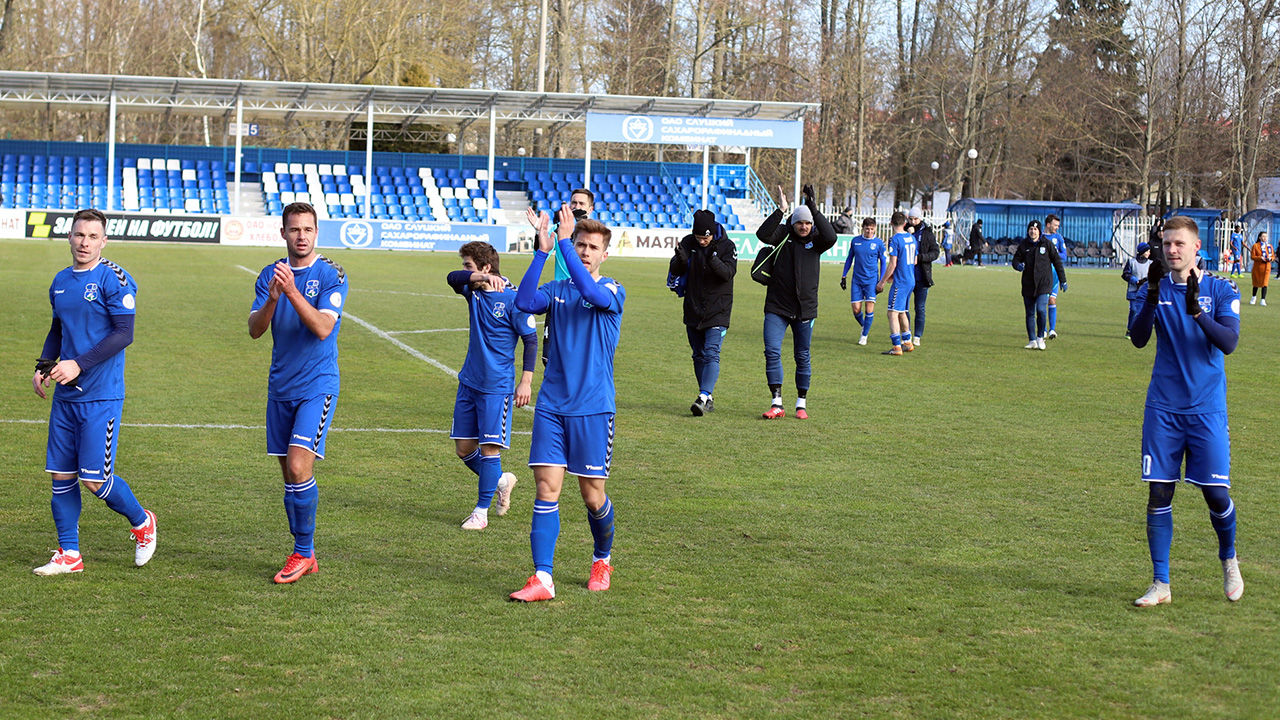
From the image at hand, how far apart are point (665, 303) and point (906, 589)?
1814 centimetres

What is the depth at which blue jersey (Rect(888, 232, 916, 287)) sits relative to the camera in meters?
17.3

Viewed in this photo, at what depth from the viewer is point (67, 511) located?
6.21 metres

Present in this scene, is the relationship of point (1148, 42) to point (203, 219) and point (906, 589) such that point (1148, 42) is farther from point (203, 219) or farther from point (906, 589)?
point (906, 589)

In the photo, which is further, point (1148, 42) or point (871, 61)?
point (871, 61)

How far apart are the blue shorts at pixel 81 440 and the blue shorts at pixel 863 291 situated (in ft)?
43.1

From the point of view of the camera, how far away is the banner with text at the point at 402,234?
42000mm

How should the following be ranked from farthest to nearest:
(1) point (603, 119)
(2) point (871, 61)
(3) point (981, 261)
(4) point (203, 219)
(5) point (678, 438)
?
(2) point (871, 61), (3) point (981, 261), (1) point (603, 119), (4) point (203, 219), (5) point (678, 438)

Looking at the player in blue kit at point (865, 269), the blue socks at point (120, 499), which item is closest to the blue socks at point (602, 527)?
the blue socks at point (120, 499)

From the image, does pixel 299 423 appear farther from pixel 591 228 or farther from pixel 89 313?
pixel 591 228

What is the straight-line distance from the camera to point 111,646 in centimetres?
521

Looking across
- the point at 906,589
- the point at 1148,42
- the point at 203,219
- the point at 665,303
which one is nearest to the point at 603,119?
the point at 203,219

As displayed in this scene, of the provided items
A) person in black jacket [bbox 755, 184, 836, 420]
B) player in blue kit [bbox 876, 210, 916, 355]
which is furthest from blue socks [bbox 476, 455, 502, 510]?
player in blue kit [bbox 876, 210, 916, 355]

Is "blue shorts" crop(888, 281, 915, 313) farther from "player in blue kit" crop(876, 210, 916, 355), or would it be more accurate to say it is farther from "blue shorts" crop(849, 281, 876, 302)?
"blue shorts" crop(849, 281, 876, 302)

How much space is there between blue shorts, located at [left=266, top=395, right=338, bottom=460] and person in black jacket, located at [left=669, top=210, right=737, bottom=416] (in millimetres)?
5512
